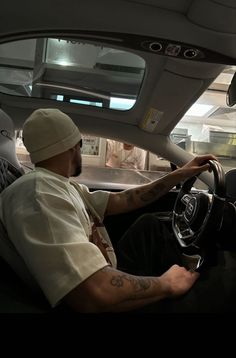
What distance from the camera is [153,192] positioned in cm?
156

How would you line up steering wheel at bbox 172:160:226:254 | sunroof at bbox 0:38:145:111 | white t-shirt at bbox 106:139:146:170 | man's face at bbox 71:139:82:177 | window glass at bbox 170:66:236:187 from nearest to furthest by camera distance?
steering wheel at bbox 172:160:226:254 < man's face at bbox 71:139:82:177 < sunroof at bbox 0:38:145:111 < window glass at bbox 170:66:236:187 < white t-shirt at bbox 106:139:146:170

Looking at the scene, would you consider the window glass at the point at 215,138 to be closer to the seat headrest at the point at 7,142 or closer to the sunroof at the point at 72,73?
the sunroof at the point at 72,73

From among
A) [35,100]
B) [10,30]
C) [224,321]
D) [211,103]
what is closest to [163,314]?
[224,321]

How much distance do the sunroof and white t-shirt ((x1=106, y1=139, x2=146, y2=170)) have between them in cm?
141

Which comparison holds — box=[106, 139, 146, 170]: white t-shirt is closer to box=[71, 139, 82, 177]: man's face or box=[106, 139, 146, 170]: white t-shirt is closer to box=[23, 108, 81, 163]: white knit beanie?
box=[71, 139, 82, 177]: man's face

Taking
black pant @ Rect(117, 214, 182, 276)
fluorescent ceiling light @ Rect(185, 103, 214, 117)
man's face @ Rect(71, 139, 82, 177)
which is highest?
fluorescent ceiling light @ Rect(185, 103, 214, 117)

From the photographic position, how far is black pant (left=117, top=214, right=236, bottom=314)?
0.90m

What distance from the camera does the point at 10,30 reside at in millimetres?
1142

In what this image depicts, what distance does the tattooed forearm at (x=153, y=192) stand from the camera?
1542mm

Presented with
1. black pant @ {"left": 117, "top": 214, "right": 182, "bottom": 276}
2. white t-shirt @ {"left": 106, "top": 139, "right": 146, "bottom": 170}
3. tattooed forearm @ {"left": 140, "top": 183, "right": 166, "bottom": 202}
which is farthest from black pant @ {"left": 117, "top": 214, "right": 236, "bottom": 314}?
white t-shirt @ {"left": 106, "top": 139, "right": 146, "bottom": 170}

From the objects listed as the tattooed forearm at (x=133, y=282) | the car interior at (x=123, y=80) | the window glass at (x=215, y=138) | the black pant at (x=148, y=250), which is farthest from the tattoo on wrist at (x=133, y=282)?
the window glass at (x=215, y=138)

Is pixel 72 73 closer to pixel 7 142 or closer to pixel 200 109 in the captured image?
pixel 7 142

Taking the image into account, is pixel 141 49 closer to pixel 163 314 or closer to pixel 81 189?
pixel 81 189

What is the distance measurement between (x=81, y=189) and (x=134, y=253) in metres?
0.36
